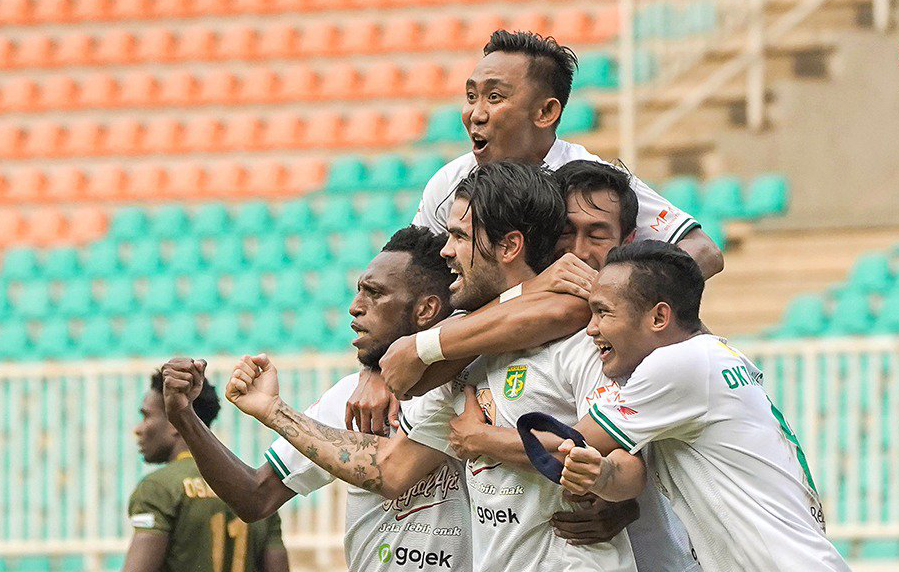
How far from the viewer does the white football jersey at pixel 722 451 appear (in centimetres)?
362

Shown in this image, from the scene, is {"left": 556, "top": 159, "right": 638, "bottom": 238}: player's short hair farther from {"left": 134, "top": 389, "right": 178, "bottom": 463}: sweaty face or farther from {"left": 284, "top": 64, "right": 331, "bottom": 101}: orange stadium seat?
{"left": 284, "top": 64, "right": 331, "bottom": 101}: orange stadium seat

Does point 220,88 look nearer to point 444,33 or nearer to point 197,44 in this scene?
point 197,44

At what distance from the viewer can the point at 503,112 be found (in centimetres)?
457

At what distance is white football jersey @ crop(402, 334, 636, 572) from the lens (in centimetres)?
384

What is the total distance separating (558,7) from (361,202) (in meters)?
2.99

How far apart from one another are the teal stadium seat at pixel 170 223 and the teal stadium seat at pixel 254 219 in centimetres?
58

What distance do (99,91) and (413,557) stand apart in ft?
43.8

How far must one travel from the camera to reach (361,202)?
15.0 meters

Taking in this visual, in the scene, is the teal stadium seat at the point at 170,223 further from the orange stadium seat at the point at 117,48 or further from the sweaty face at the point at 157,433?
the sweaty face at the point at 157,433

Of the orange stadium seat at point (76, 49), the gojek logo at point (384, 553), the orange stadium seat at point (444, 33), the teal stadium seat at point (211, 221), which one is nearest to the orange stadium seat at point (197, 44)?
the orange stadium seat at point (76, 49)

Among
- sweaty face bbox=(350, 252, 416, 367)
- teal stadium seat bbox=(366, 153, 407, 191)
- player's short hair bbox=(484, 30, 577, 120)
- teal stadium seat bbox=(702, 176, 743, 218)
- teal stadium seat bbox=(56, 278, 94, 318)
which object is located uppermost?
teal stadium seat bbox=(366, 153, 407, 191)

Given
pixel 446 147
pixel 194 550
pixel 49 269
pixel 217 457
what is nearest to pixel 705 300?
pixel 446 147

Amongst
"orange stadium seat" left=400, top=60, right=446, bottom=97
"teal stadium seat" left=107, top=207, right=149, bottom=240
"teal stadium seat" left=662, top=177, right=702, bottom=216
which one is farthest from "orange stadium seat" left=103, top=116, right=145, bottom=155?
"teal stadium seat" left=662, top=177, right=702, bottom=216

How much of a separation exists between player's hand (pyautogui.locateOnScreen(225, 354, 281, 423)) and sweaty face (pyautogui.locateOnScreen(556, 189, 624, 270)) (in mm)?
932
